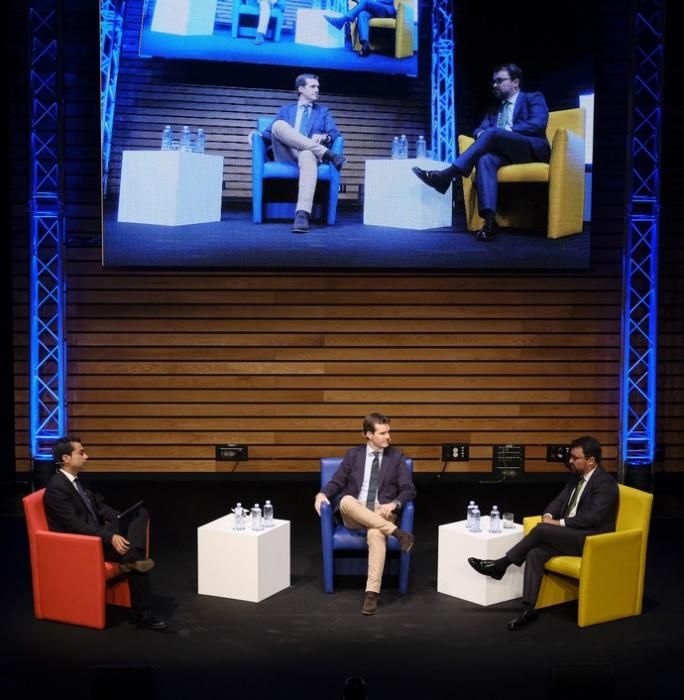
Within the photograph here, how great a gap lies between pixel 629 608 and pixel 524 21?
466 cm

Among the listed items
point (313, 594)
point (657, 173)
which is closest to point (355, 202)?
point (657, 173)

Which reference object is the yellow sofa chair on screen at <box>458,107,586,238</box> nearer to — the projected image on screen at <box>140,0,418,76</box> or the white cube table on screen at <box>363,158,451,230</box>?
the white cube table on screen at <box>363,158,451,230</box>

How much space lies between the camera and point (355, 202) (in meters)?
7.48

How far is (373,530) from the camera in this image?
5285 mm

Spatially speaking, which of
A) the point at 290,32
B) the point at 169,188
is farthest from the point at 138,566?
the point at 290,32

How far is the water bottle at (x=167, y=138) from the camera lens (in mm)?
7377

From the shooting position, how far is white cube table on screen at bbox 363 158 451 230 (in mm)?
7465

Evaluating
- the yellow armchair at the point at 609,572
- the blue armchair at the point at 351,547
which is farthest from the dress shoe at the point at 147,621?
the yellow armchair at the point at 609,572

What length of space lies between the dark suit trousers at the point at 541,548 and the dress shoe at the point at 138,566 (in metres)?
1.95

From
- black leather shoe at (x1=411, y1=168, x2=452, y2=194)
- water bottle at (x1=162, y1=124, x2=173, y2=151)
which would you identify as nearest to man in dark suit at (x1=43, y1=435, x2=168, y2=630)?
water bottle at (x1=162, y1=124, x2=173, y2=151)

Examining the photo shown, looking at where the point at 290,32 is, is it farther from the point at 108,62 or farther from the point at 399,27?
the point at 108,62

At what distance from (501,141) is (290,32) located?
186cm

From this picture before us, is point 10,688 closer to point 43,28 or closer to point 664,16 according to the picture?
point 43,28

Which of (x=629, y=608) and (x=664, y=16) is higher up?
(x=664, y=16)
